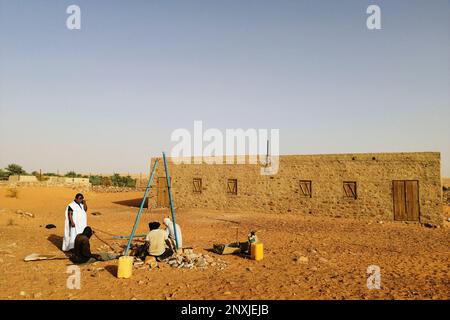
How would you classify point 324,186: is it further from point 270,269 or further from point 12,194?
point 12,194

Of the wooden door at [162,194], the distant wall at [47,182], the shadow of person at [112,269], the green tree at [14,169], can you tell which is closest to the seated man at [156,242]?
the shadow of person at [112,269]

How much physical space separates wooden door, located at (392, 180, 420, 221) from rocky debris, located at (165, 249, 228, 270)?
35.1ft

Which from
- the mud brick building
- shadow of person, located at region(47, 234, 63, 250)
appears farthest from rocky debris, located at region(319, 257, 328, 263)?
the mud brick building

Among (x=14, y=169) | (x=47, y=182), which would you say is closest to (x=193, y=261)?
(x=47, y=182)

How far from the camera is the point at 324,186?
602 inches

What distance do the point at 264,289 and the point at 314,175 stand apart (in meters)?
11.2

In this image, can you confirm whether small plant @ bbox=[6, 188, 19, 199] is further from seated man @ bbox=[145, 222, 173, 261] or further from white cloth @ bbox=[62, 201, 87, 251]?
seated man @ bbox=[145, 222, 173, 261]

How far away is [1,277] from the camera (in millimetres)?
5566

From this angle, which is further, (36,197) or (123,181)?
(123,181)

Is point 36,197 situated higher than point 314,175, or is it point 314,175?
point 314,175

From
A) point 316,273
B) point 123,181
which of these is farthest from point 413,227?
point 123,181

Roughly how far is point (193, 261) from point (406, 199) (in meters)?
11.6

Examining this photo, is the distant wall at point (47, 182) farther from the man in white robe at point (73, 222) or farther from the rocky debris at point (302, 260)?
the rocky debris at point (302, 260)
